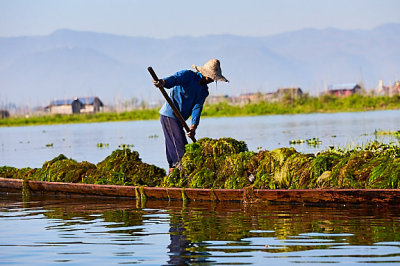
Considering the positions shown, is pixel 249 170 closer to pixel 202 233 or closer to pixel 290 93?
pixel 202 233

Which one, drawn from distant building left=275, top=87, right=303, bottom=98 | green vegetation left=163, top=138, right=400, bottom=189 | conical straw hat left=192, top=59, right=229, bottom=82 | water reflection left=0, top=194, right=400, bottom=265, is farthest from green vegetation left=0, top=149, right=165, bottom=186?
distant building left=275, top=87, right=303, bottom=98

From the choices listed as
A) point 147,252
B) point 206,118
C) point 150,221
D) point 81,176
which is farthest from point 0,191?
point 206,118

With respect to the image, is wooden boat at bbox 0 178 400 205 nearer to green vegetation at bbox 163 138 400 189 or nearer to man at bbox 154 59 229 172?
green vegetation at bbox 163 138 400 189

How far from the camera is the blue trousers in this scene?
36.0 feet

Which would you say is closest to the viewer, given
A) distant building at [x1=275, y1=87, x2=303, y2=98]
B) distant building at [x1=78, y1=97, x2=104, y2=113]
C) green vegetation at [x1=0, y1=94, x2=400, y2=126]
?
green vegetation at [x1=0, y1=94, x2=400, y2=126]

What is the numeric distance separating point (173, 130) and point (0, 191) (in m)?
3.41

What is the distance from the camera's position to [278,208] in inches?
372

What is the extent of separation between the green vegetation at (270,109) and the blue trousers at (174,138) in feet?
131

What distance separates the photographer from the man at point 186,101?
1086 cm

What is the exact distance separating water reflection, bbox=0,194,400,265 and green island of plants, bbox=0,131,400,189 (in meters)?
0.40

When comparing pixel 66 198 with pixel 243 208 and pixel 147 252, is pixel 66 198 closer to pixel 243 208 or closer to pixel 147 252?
pixel 243 208

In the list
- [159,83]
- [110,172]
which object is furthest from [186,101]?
[110,172]

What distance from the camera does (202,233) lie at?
7.95 metres

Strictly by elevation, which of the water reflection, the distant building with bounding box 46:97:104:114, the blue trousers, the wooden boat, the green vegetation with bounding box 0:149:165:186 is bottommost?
the water reflection
